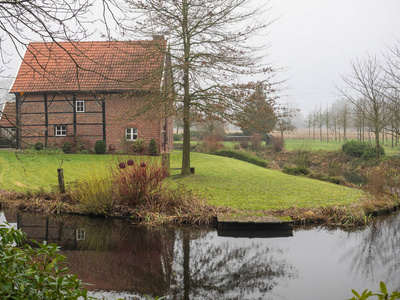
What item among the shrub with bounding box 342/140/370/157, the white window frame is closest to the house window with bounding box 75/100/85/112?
the white window frame

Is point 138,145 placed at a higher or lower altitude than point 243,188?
higher

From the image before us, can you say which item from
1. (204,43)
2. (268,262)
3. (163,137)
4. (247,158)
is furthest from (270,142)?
(268,262)

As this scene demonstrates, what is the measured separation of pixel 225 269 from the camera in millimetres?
5938

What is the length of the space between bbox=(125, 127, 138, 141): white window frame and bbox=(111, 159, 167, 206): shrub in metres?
13.5

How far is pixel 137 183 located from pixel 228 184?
561 centimetres

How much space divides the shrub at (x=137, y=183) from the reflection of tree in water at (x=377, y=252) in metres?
4.74

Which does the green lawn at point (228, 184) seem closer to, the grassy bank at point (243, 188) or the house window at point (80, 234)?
the grassy bank at point (243, 188)

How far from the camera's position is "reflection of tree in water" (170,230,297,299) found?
16.7 feet

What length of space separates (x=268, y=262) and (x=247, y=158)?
18.9 m

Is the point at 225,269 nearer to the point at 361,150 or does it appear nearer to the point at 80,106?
→ the point at 80,106

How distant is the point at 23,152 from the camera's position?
21.8m

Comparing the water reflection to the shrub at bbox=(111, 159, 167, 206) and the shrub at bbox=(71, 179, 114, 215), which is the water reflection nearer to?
the shrub at bbox=(71, 179, 114, 215)

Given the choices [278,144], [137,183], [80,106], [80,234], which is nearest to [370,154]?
[278,144]

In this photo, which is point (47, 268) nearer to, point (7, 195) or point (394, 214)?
point (7, 195)
